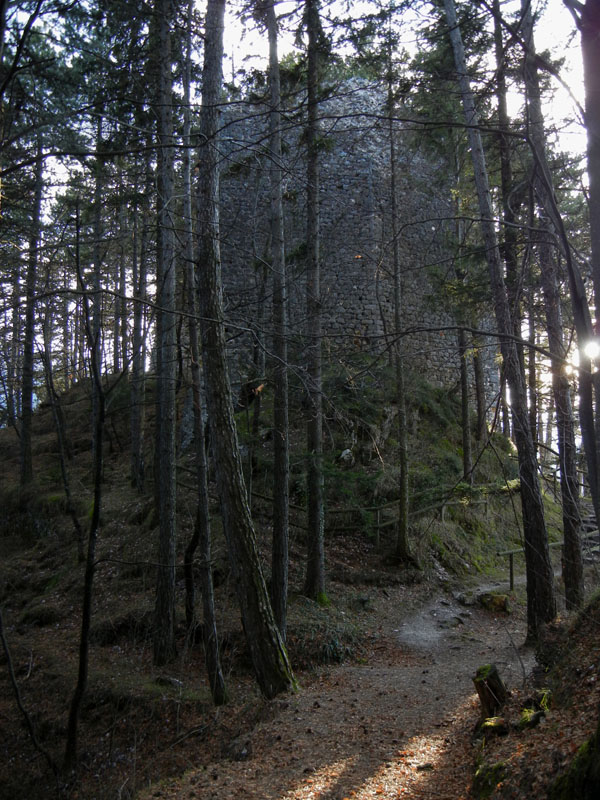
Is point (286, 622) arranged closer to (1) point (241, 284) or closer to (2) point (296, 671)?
A: (2) point (296, 671)

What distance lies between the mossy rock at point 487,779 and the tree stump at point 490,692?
1062 millimetres

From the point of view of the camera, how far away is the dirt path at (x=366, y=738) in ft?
13.3

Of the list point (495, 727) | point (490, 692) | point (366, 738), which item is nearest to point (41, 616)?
point (366, 738)

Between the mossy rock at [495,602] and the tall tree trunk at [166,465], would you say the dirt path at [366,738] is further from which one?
the tall tree trunk at [166,465]

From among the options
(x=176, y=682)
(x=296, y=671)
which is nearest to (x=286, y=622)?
(x=296, y=671)

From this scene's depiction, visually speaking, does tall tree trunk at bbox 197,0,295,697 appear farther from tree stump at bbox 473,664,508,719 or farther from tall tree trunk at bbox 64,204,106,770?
tree stump at bbox 473,664,508,719

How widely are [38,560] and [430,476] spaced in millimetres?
9309

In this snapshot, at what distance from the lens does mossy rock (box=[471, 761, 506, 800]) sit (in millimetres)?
3193

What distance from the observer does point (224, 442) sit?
6070mm

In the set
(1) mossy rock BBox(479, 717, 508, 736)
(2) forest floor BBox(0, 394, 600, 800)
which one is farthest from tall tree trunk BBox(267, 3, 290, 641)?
(1) mossy rock BBox(479, 717, 508, 736)

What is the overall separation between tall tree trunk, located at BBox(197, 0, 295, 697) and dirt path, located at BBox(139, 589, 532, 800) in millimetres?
511

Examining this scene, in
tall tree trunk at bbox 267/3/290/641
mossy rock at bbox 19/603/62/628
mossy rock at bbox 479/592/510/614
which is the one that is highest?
tall tree trunk at bbox 267/3/290/641

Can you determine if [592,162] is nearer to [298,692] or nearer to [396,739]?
[396,739]

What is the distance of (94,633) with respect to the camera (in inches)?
358
